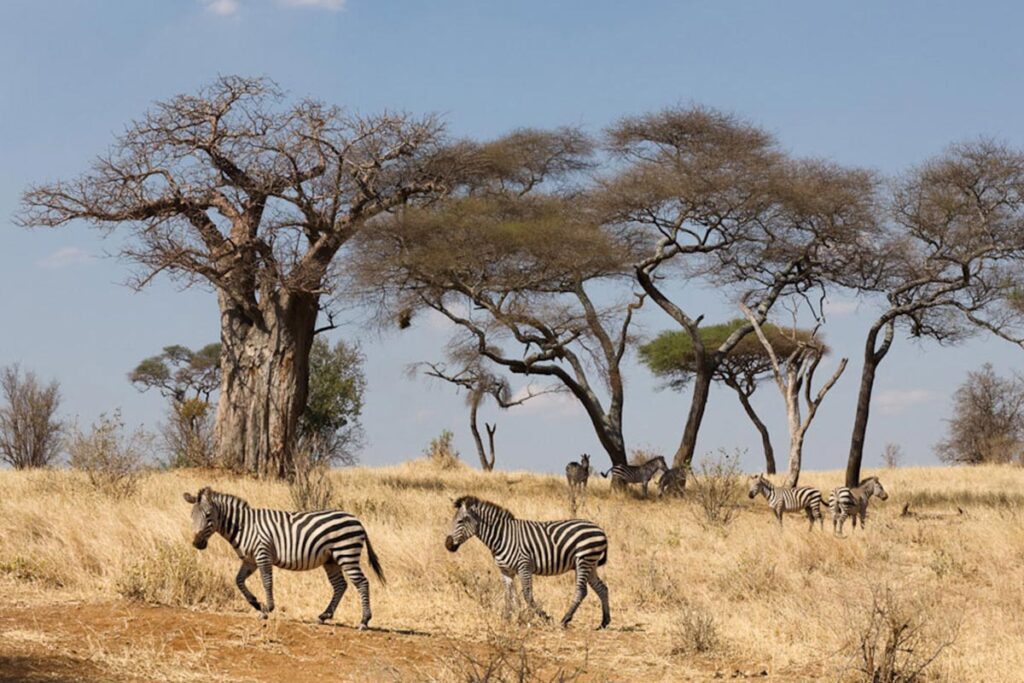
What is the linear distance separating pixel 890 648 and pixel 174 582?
565 centimetres

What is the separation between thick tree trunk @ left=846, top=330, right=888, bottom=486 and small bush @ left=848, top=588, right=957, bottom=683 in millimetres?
17273

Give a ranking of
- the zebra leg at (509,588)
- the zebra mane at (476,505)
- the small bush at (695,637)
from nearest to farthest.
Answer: the small bush at (695,637) < the zebra leg at (509,588) < the zebra mane at (476,505)

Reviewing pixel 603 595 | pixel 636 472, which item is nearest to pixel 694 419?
pixel 636 472

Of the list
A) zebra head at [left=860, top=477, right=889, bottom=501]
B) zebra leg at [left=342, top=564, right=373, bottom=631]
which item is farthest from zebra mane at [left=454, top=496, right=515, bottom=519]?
zebra head at [left=860, top=477, right=889, bottom=501]

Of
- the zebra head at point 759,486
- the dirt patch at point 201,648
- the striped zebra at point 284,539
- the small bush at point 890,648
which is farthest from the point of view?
the zebra head at point 759,486

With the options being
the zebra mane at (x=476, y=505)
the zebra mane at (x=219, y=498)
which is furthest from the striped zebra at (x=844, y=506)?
the zebra mane at (x=219, y=498)

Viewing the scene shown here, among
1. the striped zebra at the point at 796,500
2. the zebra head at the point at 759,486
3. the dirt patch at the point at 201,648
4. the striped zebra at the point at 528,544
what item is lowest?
the dirt patch at the point at 201,648

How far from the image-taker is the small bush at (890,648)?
819 cm

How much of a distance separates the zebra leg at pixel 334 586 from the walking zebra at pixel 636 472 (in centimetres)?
1409

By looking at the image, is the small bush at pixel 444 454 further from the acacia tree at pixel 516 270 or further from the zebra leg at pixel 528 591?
the zebra leg at pixel 528 591

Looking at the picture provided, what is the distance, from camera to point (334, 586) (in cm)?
959

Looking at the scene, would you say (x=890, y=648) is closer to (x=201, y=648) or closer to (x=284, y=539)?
(x=284, y=539)

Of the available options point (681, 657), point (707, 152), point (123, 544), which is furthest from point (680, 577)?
point (707, 152)

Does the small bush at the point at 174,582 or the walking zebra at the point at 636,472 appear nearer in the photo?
the small bush at the point at 174,582
